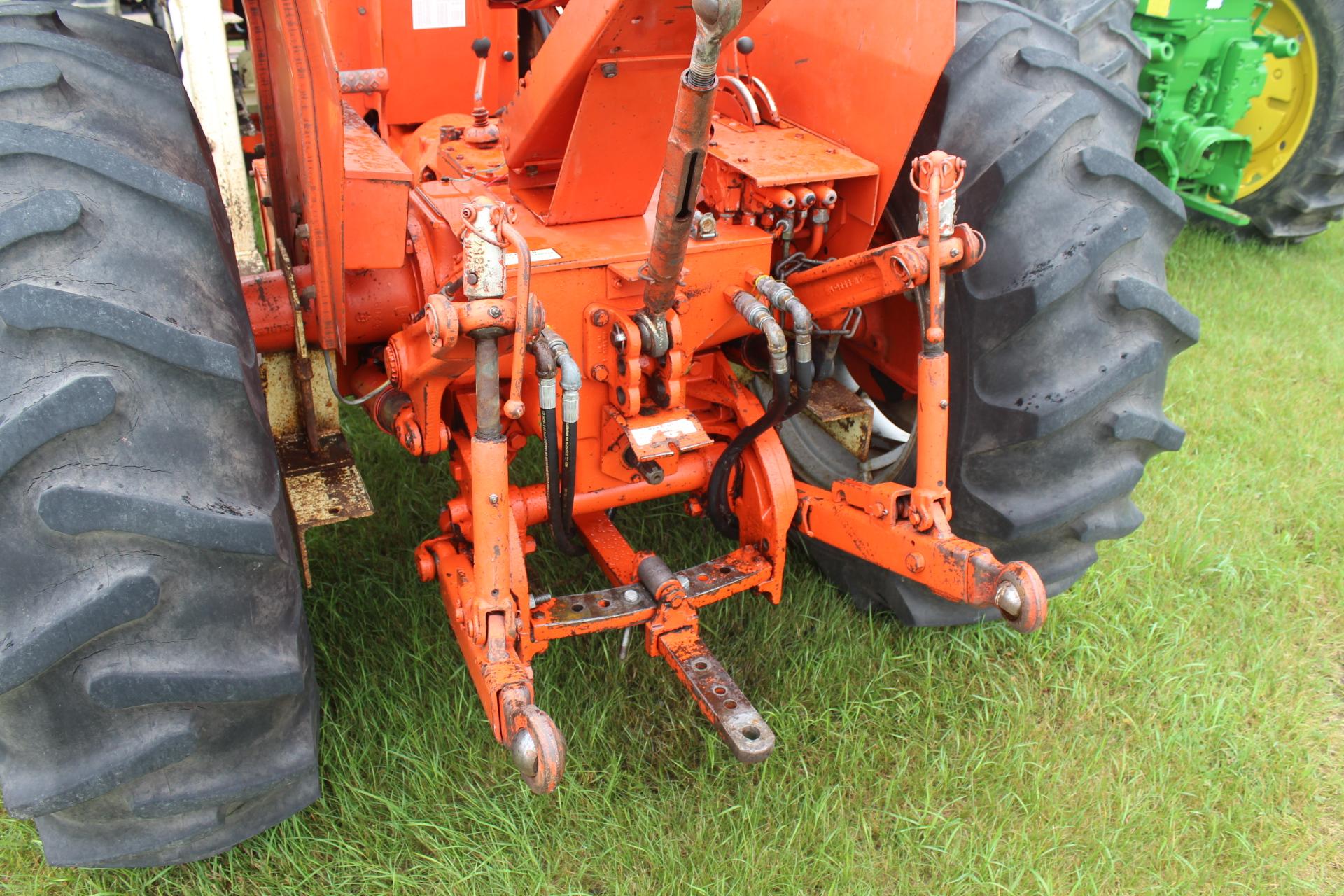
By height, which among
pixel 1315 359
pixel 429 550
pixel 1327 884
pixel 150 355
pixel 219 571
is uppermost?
pixel 150 355

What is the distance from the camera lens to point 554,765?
1566mm

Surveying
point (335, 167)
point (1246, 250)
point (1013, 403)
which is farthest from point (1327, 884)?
point (1246, 250)

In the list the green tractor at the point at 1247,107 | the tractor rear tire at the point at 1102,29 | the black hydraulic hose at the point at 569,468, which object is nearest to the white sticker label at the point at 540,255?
the black hydraulic hose at the point at 569,468

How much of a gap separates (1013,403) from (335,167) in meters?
1.35

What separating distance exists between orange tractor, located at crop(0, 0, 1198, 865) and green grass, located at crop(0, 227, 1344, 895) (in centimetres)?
30

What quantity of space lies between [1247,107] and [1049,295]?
12.7 ft

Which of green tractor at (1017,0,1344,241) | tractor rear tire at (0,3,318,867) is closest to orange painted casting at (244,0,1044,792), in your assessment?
tractor rear tire at (0,3,318,867)

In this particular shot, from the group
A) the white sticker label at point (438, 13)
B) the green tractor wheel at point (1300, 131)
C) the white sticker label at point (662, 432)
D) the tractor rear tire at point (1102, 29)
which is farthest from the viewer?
the green tractor wheel at point (1300, 131)

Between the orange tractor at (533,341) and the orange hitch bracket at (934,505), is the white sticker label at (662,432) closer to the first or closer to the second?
the orange tractor at (533,341)

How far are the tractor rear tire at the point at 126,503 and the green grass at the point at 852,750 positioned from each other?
52 cm

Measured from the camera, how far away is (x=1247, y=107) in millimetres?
5016

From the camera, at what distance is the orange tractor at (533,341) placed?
146 cm

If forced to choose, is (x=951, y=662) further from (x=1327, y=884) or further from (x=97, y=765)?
(x=97, y=765)

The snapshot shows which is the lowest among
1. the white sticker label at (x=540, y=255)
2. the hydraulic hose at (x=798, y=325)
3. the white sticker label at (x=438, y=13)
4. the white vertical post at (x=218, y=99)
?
the hydraulic hose at (x=798, y=325)
